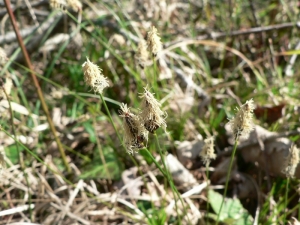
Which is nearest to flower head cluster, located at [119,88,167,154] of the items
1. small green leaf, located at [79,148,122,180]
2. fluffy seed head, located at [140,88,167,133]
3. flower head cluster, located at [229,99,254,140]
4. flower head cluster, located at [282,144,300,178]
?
fluffy seed head, located at [140,88,167,133]

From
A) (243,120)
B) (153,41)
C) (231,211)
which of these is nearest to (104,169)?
(231,211)

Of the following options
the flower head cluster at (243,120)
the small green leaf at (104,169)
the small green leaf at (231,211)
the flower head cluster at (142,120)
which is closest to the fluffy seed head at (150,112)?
the flower head cluster at (142,120)

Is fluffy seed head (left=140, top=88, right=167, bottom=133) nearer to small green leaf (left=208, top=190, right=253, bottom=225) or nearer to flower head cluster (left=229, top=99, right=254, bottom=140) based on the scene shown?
flower head cluster (left=229, top=99, right=254, bottom=140)

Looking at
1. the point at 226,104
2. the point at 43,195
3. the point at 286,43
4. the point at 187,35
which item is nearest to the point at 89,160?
the point at 43,195

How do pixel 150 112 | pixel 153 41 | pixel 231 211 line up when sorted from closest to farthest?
pixel 150 112
pixel 153 41
pixel 231 211

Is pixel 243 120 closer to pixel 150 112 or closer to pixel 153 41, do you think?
pixel 150 112
